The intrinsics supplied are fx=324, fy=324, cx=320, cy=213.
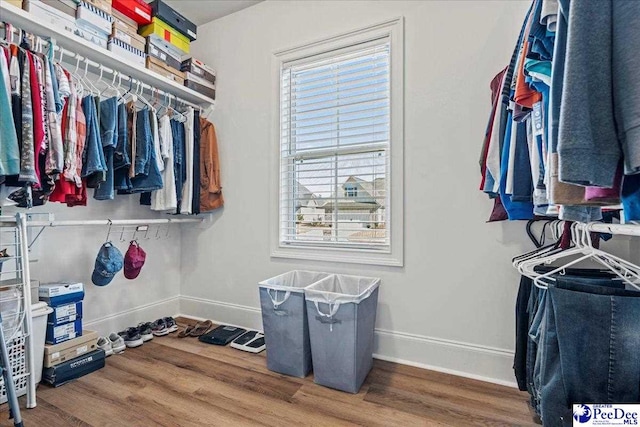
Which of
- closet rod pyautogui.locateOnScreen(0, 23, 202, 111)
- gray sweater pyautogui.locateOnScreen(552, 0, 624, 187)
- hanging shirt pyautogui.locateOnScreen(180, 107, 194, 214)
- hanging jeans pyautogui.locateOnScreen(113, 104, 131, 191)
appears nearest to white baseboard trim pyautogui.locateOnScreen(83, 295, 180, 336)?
hanging shirt pyautogui.locateOnScreen(180, 107, 194, 214)

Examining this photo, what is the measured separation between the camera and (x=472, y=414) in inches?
62.6

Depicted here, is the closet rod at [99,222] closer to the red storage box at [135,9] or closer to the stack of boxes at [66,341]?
the stack of boxes at [66,341]

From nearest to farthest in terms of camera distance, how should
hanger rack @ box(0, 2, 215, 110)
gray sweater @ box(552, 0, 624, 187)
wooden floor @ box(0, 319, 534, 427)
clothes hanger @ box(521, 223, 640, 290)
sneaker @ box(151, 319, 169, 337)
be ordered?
gray sweater @ box(552, 0, 624, 187), clothes hanger @ box(521, 223, 640, 290), wooden floor @ box(0, 319, 534, 427), hanger rack @ box(0, 2, 215, 110), sneaker @ box(151, 319, 169, 337)

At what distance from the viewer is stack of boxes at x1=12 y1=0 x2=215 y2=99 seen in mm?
1880

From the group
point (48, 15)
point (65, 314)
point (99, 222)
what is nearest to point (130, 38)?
point (48, 15)

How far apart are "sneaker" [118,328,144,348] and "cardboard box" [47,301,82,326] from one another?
43 cm

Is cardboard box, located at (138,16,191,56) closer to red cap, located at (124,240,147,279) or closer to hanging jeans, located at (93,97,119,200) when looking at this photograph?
hanging jeans, located at (93,97,119,200)

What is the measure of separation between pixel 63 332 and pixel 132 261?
59cm

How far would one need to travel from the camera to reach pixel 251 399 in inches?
67.4

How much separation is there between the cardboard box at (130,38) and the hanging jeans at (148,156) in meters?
0.48

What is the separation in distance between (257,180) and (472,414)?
2.10m

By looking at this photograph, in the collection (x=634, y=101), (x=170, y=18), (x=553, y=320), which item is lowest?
(x=553, y=320)

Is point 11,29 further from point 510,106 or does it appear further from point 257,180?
point 510,106

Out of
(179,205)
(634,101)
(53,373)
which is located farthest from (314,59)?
(53,373)
